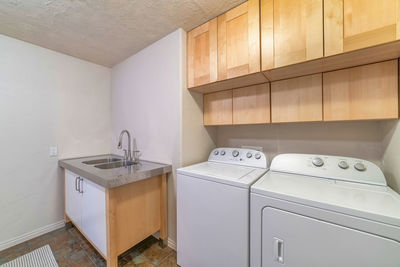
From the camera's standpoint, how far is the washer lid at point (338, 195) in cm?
75

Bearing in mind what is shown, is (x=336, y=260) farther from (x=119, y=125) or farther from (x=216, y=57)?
(x=119, y=125)

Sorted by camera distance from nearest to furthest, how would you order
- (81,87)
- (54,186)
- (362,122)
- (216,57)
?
(362,122), (216,57), (54,186), (81,87)

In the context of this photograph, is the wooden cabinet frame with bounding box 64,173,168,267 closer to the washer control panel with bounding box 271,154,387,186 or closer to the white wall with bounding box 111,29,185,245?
the white wall with bounding box 111,29,185,245

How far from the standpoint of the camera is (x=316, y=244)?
2.78 feet

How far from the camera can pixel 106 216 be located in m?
1.33

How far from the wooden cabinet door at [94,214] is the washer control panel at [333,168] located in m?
1.53

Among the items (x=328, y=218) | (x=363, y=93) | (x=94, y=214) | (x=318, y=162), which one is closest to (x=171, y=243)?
(x=94, y=214)

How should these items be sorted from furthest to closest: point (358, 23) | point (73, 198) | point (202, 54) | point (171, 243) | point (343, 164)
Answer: point (73, 198) < point (171, 243) < point (202, 54) < point (343, 164) < point (358, 23)

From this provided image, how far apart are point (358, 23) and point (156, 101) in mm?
1735

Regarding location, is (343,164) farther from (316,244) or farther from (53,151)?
(53,151)

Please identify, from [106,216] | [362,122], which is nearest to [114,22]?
[106,216]

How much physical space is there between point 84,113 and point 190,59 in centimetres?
178

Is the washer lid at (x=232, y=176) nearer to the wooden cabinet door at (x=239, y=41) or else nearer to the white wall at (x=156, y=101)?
the white wall at (x=156, y=101)

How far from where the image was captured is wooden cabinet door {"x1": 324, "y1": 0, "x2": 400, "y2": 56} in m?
0.85
